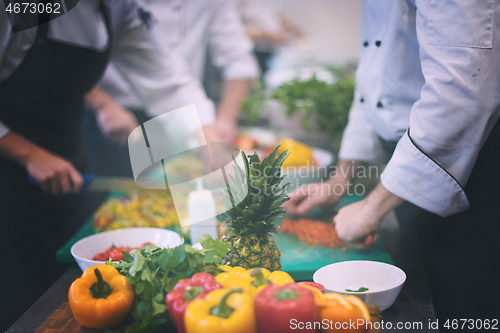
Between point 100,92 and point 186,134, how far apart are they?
940 mm

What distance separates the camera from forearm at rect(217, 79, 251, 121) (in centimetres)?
243

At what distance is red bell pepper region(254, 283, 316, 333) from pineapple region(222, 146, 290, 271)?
0.26m

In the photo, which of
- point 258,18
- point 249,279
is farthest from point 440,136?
point 258,18

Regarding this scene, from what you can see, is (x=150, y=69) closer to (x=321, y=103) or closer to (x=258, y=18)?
(x=321, y=103)

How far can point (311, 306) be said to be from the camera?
61cm

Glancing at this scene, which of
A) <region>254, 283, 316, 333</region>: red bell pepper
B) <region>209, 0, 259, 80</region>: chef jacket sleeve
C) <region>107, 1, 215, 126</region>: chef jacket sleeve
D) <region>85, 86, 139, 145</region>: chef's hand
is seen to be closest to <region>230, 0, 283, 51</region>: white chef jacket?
<region>209, 0, 259, 80</region>: chef jacket sleeve

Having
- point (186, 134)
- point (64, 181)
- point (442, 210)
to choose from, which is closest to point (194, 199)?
point (186, 134)

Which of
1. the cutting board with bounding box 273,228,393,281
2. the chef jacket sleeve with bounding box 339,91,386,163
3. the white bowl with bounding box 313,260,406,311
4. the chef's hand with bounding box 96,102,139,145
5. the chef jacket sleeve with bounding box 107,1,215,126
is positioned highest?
the chef jacket sleeve with bounding box 107,1,215,126

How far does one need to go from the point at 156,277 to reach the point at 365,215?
651 mm

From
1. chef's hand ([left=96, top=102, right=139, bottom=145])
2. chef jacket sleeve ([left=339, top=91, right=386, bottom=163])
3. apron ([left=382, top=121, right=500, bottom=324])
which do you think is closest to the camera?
apron ([left=382, top=121, right=500, bottom=324])

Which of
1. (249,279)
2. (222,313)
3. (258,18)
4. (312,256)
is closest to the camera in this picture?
(222,313)

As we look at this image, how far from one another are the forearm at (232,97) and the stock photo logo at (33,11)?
130cm

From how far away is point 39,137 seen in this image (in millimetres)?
1421
